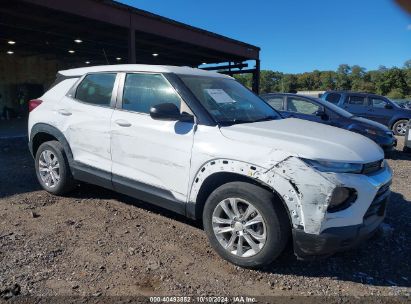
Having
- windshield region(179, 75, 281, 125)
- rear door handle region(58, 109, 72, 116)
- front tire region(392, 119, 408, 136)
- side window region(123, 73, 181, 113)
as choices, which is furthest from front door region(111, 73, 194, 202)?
front tire region(392, 119, 408, 136)

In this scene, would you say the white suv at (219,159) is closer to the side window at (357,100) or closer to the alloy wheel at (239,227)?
the alloy wheel at (239,227)

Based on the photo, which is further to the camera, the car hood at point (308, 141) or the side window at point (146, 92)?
the side window at point (146, 92)

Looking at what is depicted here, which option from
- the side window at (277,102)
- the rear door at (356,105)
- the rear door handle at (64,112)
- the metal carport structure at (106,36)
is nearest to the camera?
the rear door handle at (64,112)

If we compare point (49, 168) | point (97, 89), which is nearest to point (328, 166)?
point (97, 89)

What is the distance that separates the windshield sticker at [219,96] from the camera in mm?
3959

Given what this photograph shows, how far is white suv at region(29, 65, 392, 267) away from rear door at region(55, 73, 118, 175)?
2 cm

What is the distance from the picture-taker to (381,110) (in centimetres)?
1367

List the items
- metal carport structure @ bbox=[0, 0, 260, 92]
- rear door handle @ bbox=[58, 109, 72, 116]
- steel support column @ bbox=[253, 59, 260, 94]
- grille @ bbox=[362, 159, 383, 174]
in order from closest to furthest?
1. grille @ bbox=[362, 159, 383, 174]
2. rear door handle @ bbox=[58, 109, 72, 116]
3. metal carport structure @ bbox=[0, 0, 260, 92]
4. steel support column @ bbox=[253, 59, 260, 94]

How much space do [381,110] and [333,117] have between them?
619 centimetres

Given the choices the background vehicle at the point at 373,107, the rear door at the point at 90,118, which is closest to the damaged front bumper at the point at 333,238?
the rear door at the point at 90,118

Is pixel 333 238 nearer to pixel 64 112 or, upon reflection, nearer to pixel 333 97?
pixel 64 112

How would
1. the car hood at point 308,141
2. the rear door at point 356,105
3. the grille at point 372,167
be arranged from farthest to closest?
the rear door at point 356,105 < the grille at point 372,167 < the car hood at point 308,141

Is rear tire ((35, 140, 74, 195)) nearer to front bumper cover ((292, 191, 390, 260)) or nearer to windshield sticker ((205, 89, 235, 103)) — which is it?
windshield sticker ((205, 89, 235, 103))

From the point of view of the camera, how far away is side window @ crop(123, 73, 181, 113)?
153 inches
